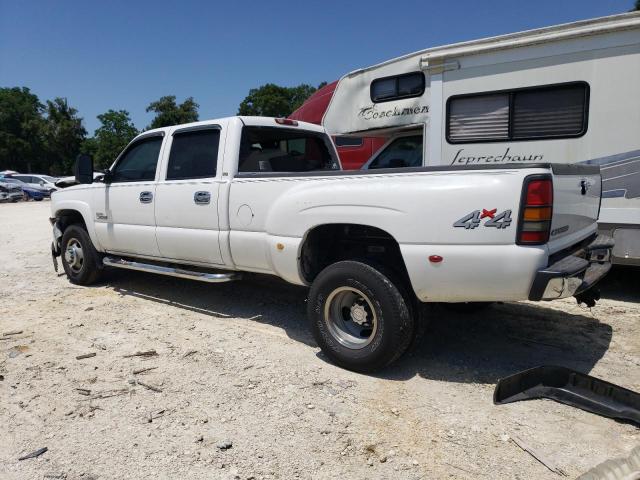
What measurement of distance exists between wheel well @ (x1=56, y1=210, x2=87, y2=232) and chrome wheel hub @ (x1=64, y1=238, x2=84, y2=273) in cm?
27

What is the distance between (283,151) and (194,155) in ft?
3.01

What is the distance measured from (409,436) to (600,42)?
4476 mm

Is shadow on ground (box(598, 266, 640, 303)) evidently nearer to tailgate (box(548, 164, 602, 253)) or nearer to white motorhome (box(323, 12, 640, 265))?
white motorhome (box(323, 12, 640, 265))

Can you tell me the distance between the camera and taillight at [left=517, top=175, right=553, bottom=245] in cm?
286

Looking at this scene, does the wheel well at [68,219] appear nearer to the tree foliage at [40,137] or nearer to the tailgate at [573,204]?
the tailgate at [573,204]

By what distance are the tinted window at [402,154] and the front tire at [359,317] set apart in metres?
3.76

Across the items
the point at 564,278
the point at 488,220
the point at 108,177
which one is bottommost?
the point at 564,278

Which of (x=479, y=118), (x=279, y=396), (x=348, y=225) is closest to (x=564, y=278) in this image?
(x=348, y=225)

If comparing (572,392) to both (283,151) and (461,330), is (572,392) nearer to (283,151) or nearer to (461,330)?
(461,330)

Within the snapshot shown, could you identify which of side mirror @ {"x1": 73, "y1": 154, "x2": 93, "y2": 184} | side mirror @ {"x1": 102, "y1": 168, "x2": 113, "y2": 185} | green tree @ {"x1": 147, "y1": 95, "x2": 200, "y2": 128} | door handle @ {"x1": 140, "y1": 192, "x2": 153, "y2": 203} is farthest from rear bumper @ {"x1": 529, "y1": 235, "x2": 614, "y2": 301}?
green tree @ {"x1": 147, "y1": 95, "x2": 200, "y2": 128}

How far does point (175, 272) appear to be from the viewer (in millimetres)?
5039

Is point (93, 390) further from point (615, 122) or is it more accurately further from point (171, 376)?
point (615, 122)

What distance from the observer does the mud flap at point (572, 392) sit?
2.98 meters

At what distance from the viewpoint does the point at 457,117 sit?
19.7ft
